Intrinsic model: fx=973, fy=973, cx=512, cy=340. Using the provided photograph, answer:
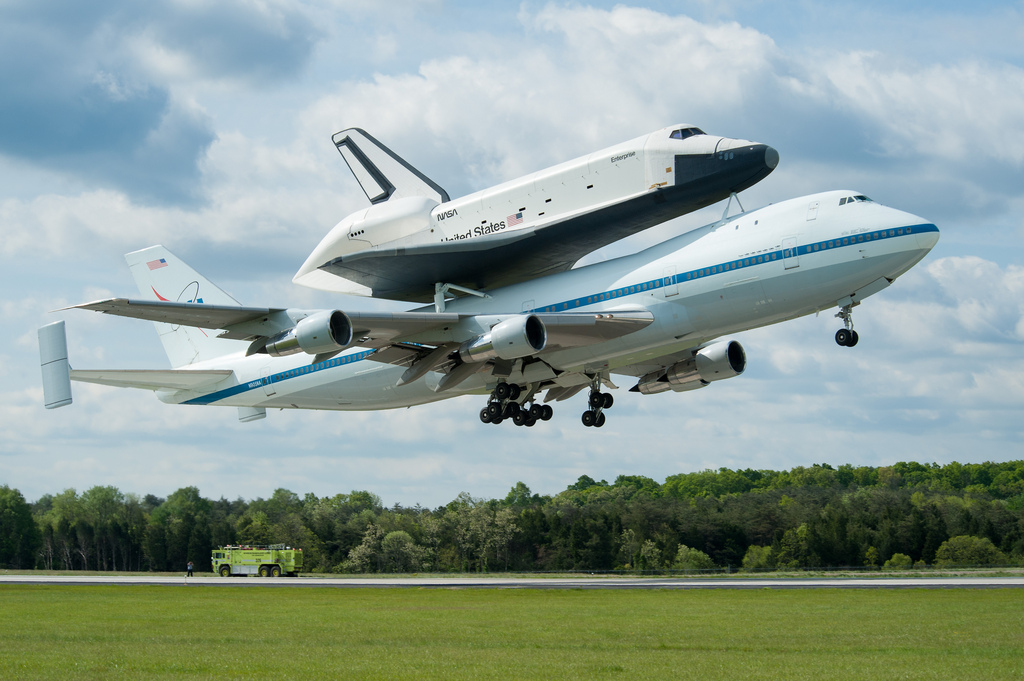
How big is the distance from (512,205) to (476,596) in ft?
78.4

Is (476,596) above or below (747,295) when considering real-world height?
below

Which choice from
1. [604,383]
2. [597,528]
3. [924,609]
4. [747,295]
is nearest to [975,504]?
[597,528]

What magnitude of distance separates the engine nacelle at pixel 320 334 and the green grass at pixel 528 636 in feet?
31.7

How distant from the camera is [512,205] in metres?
36.5

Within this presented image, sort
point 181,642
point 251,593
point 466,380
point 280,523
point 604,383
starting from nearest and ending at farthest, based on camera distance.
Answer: point 181,642 < point 466,380 < point 604,383 < point 251,593 < point 280,523

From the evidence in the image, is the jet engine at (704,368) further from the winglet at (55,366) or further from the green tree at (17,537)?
the green tree at (17,537)

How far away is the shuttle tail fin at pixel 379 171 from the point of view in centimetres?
4112

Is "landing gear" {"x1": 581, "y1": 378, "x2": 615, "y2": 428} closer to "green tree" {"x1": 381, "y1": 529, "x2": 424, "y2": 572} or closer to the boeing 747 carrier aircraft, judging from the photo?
the boeing 747 carrier aircraft

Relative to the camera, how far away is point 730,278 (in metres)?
32.9

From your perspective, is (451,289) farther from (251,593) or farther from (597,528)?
(597,528)

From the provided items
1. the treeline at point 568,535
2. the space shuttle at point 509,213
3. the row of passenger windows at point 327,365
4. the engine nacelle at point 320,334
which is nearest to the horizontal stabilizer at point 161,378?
the row of passenger windows at point 327,365

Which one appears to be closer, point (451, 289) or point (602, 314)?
point (602, 314)

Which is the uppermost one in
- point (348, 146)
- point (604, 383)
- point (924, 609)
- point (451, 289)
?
point (348, 146)

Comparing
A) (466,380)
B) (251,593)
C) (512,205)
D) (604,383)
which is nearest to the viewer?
(512,205)
